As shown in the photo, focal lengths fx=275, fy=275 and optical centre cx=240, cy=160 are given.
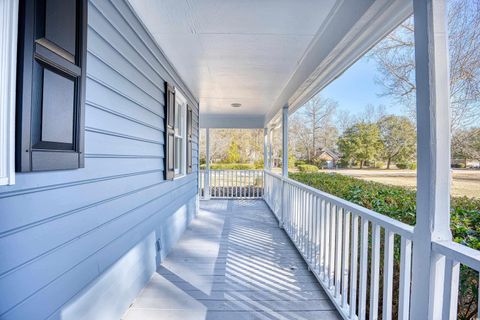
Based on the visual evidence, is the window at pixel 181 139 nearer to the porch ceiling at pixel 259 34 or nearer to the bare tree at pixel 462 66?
the porch ceiling at pixel 259 34

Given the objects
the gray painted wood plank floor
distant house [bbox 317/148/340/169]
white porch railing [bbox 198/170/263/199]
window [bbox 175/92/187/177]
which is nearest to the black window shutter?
the gray painted wood plank floor

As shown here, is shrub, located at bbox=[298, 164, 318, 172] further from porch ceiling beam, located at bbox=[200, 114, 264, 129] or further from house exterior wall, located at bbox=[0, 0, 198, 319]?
porch ceiling beam, located at bbox=[200, 114, 264, 129]

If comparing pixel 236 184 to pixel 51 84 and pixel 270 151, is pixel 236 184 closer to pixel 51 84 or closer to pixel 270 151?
pixel 270 151

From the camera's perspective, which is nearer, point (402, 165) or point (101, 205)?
point (402, 165)

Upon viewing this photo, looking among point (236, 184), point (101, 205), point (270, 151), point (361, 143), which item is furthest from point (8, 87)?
point (236, 184)

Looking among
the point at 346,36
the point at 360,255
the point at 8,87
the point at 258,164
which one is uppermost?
the point at 346,36

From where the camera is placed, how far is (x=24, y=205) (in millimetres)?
1243

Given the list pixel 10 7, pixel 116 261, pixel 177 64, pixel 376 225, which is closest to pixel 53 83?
pixel 10 7

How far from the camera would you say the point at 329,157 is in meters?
2.84

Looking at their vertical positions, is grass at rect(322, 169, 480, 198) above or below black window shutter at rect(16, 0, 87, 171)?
below

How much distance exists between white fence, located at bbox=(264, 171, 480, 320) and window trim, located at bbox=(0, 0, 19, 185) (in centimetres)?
182

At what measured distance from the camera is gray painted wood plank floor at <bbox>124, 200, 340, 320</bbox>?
90.0 inches

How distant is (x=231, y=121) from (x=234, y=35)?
5.83 meters

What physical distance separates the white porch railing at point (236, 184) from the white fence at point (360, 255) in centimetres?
469
